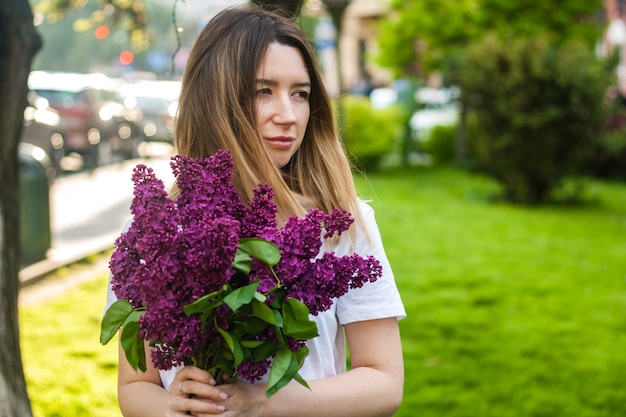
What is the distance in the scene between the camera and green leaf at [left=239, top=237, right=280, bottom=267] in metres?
1.51

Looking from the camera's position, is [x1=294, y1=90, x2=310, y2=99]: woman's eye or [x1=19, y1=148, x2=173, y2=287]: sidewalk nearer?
[x1=294, y1=90, x2=310, y2=99]: woman's eye

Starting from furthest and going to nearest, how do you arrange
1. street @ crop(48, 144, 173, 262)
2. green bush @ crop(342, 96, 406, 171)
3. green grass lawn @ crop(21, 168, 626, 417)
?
green bush @ crop(342, 96, 406, 171), street @ crop(48, 144, 173, 262), green grass lawn @ crop(21, 168, 626, 417)

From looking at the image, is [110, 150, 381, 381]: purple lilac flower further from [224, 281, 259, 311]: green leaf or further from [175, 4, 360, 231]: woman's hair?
[175, 4, 360, 231]: woman's hair

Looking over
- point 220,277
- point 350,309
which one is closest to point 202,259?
point 220,277

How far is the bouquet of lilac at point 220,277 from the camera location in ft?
4.90

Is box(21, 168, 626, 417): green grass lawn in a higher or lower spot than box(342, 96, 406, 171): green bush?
lower

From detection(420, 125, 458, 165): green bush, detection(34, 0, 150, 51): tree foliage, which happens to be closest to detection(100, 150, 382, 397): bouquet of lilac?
detection(34, 0, 150, 51): tree foliage

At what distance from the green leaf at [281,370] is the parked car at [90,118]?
1657cm

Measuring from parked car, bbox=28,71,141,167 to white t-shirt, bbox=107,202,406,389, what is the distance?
16.3 meters

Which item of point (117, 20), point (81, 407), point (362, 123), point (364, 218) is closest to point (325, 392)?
point (364, 218)

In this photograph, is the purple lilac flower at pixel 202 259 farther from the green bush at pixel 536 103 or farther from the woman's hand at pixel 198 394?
the green bush at pixel 536 103

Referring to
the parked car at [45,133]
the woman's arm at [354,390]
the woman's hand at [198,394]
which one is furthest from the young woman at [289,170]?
the parked car at [45,133]

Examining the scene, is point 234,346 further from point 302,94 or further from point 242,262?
point 302,94

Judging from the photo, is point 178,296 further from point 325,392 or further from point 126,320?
point 325,392
